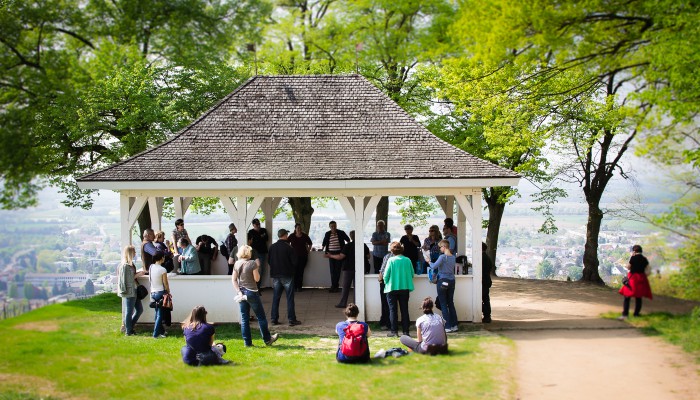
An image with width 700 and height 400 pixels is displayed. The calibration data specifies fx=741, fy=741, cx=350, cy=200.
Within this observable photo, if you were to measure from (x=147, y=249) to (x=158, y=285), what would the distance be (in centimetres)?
102

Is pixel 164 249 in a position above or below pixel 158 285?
above

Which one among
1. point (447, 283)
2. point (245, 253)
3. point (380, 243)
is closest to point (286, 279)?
point (245, 253)

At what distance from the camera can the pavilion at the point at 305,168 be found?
46.1ft

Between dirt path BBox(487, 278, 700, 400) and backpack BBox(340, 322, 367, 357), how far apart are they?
232cm

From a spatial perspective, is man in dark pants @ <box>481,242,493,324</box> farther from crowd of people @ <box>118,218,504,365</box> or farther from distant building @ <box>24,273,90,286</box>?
distant building @ <box>24,273,90,286</box>

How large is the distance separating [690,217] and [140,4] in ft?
44.9

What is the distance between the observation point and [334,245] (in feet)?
55.5

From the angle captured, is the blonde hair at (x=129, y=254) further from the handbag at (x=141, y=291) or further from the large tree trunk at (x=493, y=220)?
the large tree trunk at (x=493, y=220)

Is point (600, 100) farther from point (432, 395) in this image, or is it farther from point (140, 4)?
point (432, 395)

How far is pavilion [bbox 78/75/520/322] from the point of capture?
14.1m

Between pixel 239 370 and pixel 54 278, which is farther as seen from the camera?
Answer: pixel 54 278

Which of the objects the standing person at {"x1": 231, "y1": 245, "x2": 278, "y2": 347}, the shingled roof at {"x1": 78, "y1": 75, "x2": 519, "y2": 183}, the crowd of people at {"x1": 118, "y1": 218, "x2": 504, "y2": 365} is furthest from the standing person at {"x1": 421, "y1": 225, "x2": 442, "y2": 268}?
the standing person at {"x1": 231, "y1": 245, "x2": 278, "y2": 347}

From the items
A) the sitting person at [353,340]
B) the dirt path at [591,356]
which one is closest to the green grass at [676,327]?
the dirt path at [591,356]

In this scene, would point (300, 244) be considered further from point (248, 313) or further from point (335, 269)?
point (248, 313)
